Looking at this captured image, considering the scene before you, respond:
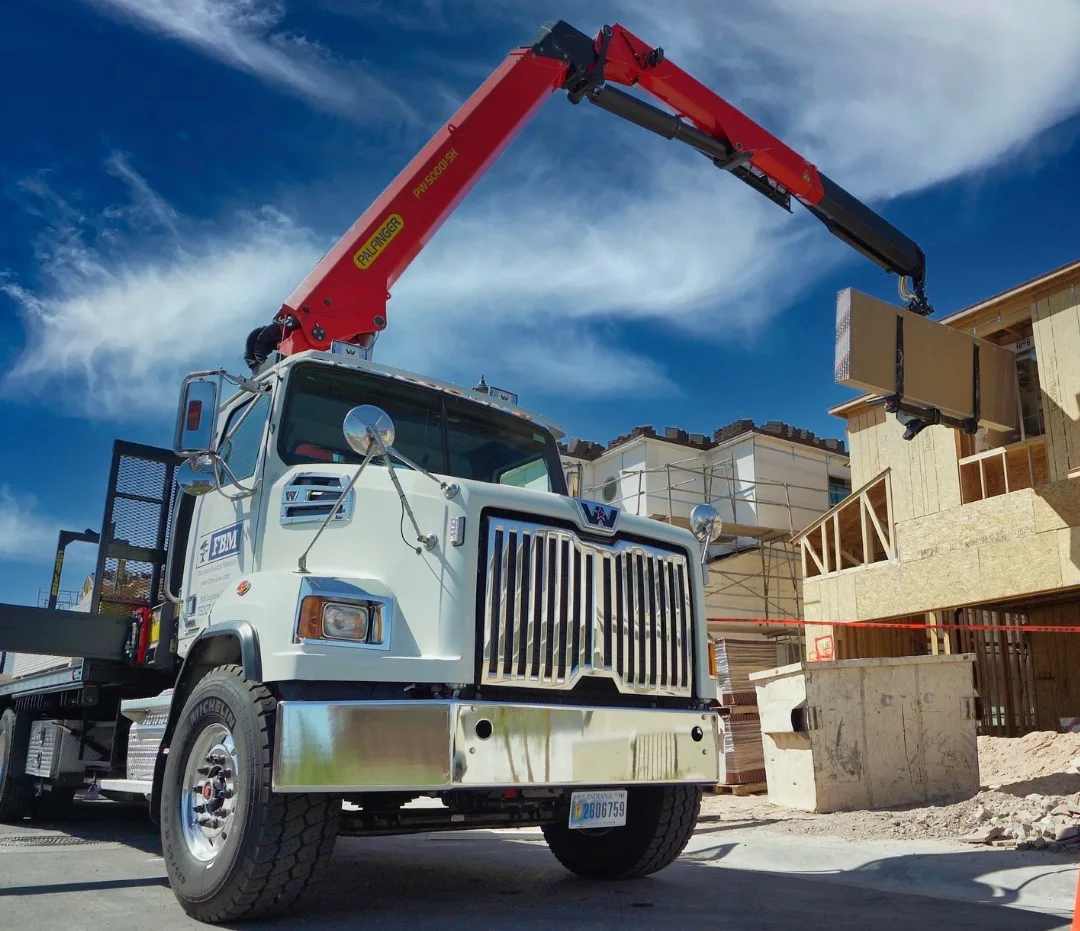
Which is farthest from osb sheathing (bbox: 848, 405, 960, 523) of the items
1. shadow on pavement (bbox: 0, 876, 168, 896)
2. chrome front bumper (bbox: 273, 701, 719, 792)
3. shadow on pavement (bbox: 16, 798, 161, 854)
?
shadow on pavement (bbox: 0, 876, 168, 896)

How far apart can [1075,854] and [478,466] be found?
4806mm

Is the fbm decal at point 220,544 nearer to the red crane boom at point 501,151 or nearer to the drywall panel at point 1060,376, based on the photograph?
the red crane boom at point 501,151

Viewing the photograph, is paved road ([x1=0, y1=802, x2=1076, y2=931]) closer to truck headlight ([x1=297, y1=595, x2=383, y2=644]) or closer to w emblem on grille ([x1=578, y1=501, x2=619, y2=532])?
truck headlight ([x1=297, y1=595, x2=383, y2=644])

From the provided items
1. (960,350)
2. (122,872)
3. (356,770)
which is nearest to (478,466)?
(356,770)

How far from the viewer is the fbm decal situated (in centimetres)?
566

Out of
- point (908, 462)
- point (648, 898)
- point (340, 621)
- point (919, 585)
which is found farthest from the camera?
point (908, 462)

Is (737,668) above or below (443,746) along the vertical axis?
above

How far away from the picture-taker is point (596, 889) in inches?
230

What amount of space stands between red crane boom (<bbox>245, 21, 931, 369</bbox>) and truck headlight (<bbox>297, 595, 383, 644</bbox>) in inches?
125

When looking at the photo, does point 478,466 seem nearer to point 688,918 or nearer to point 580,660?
point 580,660

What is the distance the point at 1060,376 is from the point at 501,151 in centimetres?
754

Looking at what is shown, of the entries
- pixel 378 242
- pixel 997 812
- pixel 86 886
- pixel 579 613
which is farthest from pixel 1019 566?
pixel 86 886

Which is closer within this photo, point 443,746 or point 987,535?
point 443,746

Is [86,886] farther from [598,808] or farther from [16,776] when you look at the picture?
[16,776]
